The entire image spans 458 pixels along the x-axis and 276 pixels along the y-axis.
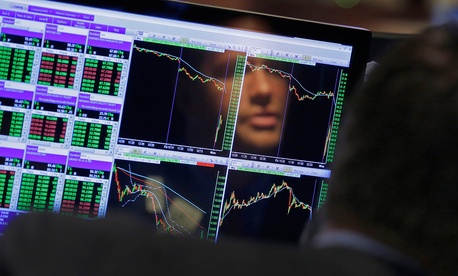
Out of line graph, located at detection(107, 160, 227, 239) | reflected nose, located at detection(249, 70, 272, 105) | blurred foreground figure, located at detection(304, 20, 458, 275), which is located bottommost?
line graph, located at detection(107, 160, 227, 239)

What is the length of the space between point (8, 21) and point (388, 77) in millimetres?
744

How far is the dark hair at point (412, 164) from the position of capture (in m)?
0.57

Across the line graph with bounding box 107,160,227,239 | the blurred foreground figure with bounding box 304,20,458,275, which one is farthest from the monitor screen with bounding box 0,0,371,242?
the blurred foreground figure with bounding box 304,20,458,275

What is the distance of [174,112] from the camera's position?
1.19 metres

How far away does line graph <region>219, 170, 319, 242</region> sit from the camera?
1.21 meters

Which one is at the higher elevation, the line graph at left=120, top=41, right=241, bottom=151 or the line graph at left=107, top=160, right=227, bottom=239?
the line graph at left=120, top=41, right=241, bottom=151

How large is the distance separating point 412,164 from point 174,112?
0.67 meters

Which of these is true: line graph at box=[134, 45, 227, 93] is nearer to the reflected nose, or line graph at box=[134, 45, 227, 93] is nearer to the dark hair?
the reflected nose

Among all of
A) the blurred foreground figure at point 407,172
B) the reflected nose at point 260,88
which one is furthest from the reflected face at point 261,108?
the blurred foreground figure at point 407,172

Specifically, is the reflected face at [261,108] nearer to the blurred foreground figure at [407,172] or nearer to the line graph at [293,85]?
the line graph at [293,85]

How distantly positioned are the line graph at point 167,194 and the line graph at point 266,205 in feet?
0.12

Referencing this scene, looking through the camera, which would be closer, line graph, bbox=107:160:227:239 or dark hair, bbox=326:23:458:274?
dark hair, bbox=326:23:458:274

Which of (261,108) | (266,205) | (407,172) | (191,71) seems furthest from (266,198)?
(407,172)

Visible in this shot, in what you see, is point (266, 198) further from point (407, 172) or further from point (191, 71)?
point (407, 172)
